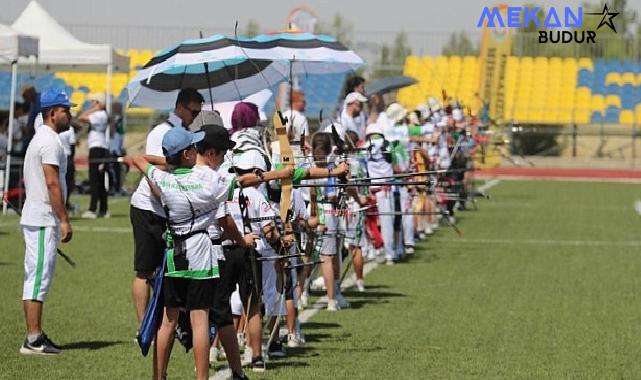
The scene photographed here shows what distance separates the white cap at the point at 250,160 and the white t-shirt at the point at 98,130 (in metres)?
16.0

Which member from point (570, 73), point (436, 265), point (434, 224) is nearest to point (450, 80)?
point (570, 73)

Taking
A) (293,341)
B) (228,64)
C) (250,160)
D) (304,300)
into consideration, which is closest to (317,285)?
(304,300)

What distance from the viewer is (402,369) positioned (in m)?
10.5

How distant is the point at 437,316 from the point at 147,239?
3.86 metres

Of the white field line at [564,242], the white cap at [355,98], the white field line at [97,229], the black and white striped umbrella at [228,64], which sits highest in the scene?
the black and white striped umbrella at [228,64]

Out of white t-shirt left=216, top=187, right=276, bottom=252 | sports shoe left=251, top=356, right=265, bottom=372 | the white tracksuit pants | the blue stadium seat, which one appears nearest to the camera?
white t-shirt left=216, top=187, right=276, bottom=252

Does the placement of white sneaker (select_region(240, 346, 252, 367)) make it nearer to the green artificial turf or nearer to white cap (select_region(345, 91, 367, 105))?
the green artificial turf

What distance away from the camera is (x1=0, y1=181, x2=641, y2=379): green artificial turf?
1059 centimetres

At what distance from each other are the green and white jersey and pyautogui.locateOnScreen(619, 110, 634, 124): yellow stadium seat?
155 ft

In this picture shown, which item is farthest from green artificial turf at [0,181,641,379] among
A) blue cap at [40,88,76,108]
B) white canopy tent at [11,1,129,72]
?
white canopy tent at [11,1,129,72]

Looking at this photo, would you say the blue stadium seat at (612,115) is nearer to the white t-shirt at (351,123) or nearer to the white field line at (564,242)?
the white field line at (564,242)

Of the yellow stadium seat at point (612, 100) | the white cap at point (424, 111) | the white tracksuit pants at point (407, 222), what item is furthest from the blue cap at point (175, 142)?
the yellow stadium seat at point (612, 100)

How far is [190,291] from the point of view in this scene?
28.9ft

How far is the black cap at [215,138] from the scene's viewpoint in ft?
28.6
